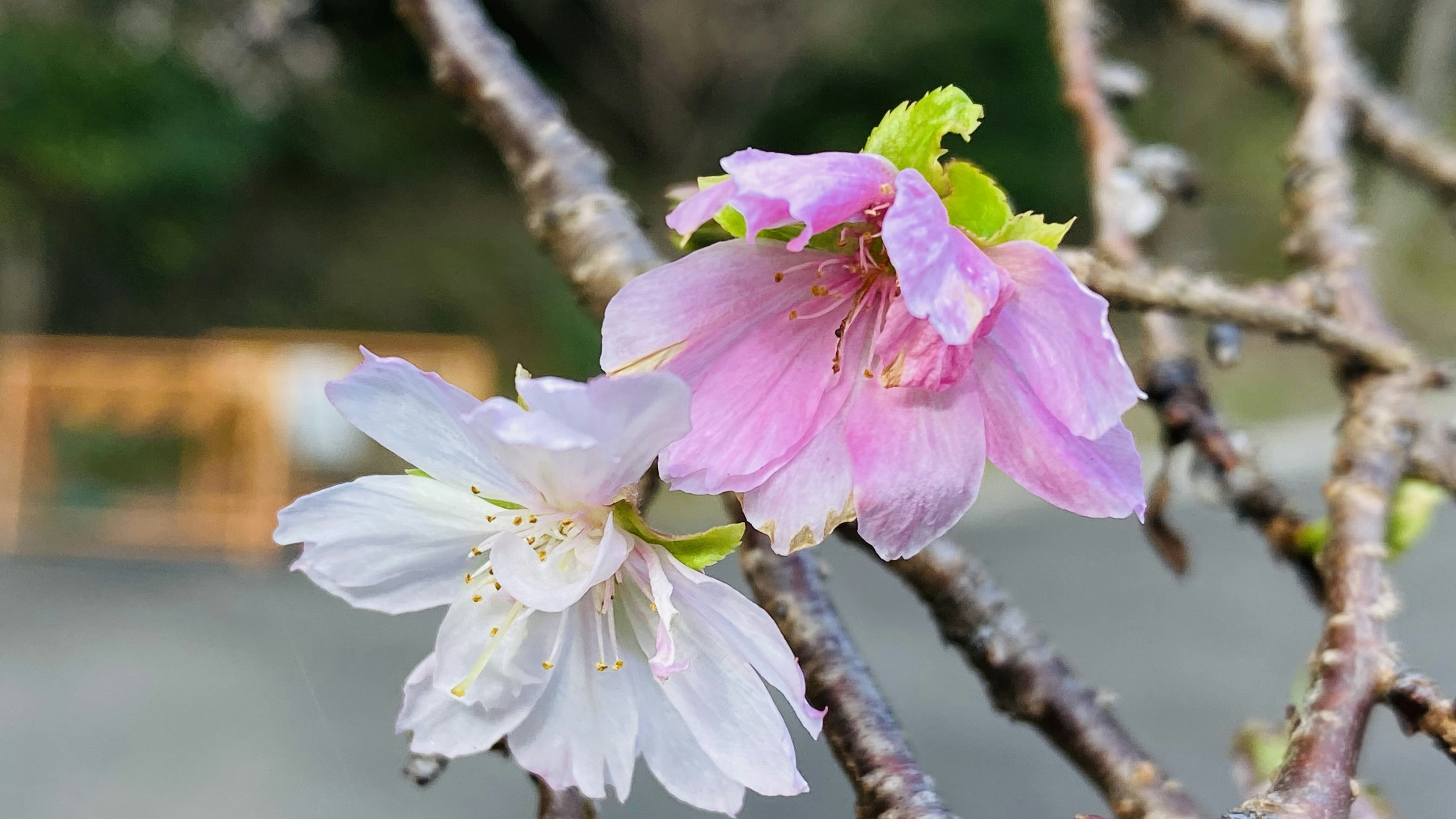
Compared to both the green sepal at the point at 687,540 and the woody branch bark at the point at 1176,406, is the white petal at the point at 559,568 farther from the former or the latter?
the woody branch bark at the point at 1176,406

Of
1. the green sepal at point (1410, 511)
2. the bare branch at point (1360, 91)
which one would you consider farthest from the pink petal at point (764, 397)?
the bare branch at point (1360, 91)

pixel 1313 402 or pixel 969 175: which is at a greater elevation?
pixel 1313 402

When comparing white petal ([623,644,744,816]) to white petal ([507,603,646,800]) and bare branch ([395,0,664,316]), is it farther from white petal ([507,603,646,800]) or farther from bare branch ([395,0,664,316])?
bare branch ([395,0,664,316])

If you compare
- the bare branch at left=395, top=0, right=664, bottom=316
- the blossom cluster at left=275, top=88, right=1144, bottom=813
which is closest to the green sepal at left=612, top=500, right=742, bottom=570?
the blossom cluster at left=275, top=88, right=1144, bottom=813

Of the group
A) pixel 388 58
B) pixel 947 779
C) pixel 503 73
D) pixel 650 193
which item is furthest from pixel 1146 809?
pixel 388 58

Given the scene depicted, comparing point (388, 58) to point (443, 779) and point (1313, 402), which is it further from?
point (1313, 402)

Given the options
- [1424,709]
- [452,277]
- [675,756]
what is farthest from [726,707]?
[452,277]

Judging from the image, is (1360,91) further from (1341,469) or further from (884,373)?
(884,373)
